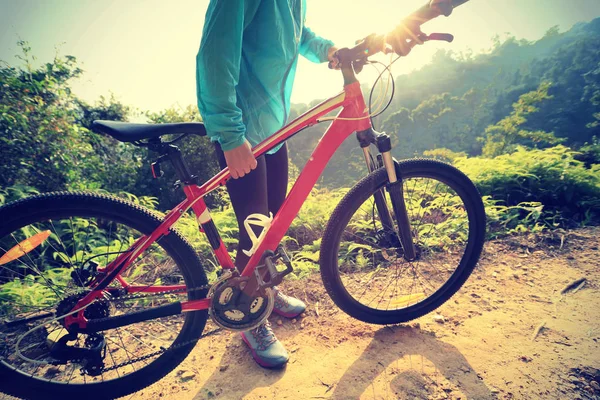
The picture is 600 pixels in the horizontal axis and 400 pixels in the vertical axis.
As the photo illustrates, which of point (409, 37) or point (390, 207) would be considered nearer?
point (409, 37)

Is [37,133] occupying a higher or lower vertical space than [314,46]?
higher

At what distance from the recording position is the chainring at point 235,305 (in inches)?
64.2

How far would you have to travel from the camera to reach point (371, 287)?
249 centimetres

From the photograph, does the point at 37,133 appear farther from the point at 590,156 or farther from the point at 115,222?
the point at 590,156

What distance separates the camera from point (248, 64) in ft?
5.08

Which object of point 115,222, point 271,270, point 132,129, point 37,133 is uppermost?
point 37,133

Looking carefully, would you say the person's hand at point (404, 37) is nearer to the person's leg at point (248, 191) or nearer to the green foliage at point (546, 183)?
the person's leg at point (248, 191)

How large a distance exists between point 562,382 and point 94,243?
4.20 meters

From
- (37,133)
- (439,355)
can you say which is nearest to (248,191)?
(439,355)

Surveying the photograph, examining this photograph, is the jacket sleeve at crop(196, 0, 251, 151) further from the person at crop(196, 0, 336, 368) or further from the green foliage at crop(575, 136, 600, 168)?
the green foliage at crop(575, 136, 600, 168)

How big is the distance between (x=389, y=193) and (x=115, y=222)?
5.30ft

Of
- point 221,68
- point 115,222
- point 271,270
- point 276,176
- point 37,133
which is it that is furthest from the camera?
point 37,133

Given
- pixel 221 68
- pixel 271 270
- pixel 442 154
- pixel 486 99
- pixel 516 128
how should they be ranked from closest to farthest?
pixel 221 68 < pixel 271 270 < pixel 516 128 < pixel 442 154 < pixel 486 99

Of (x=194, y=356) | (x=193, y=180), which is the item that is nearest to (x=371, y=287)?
(x=194, y=356)
